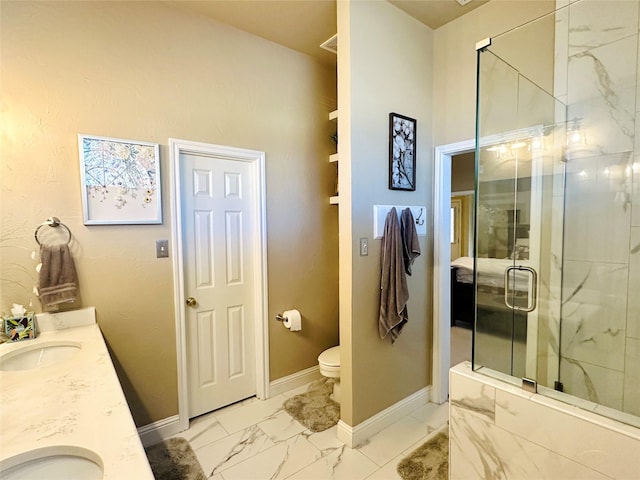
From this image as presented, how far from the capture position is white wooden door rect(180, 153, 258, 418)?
2352 mm

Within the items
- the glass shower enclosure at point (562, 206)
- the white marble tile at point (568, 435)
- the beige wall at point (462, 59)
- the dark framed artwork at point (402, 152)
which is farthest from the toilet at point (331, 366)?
the beige wall at point (462, 59)

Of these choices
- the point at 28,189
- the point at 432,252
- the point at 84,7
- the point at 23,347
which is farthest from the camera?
the point at 432,252

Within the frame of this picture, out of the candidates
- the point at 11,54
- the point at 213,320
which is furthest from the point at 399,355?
the point at 11,54

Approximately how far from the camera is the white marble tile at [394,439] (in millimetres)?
2059

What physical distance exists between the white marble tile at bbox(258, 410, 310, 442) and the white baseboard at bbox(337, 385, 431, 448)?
0.32 meters

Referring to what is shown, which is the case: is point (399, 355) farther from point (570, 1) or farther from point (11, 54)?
point (11, 54)

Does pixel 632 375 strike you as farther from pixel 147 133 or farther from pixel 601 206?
pixel 147 133

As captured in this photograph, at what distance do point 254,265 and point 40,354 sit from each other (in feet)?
4.52

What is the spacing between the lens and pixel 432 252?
262 cm

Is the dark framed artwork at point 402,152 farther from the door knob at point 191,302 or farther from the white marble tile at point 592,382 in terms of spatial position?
the door knob at point 191,302

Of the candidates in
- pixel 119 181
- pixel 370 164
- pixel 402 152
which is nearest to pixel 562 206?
pixel 402 152

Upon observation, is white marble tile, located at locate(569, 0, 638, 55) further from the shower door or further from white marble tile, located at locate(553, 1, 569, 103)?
the shower door

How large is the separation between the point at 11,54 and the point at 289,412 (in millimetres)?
2780

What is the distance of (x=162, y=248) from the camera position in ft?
7.11
